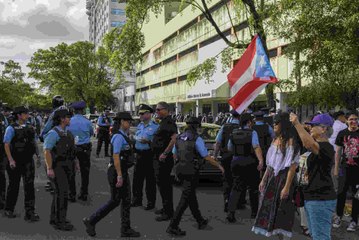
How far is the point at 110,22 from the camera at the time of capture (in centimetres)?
12000

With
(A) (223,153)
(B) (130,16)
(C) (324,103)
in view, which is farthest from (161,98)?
(A) (223,153)

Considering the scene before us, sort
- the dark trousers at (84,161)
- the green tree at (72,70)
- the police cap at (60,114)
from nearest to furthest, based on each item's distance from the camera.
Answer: the police cap at (60,114) < the dark trousers at (84,161) < the green tree at (72,70)

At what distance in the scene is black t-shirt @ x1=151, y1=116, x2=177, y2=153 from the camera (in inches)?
302

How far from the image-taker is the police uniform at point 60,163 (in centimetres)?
660

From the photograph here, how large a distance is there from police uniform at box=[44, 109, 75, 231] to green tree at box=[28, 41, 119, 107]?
58.0 m

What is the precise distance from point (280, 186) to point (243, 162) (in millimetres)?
2076

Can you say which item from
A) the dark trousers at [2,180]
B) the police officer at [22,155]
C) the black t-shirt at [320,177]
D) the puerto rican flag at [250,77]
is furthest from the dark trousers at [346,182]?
the dark trousers at [2,180]

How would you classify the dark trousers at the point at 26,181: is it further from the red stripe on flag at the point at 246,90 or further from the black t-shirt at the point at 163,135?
the red stripe on flag at the point at 246,90

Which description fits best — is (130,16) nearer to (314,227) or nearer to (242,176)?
(242,176)

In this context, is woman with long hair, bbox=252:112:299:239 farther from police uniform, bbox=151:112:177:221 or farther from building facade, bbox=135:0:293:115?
building facade, bbox=135:0:293:115

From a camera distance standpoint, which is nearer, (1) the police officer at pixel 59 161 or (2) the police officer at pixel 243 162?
(1) the police officer at pixel 59 161

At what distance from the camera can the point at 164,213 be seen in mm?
7504

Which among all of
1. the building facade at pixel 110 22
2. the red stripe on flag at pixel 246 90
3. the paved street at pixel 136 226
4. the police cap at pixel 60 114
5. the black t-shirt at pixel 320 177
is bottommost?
the paved street at pixel 136 226

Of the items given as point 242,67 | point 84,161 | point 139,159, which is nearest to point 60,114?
point 139,159
